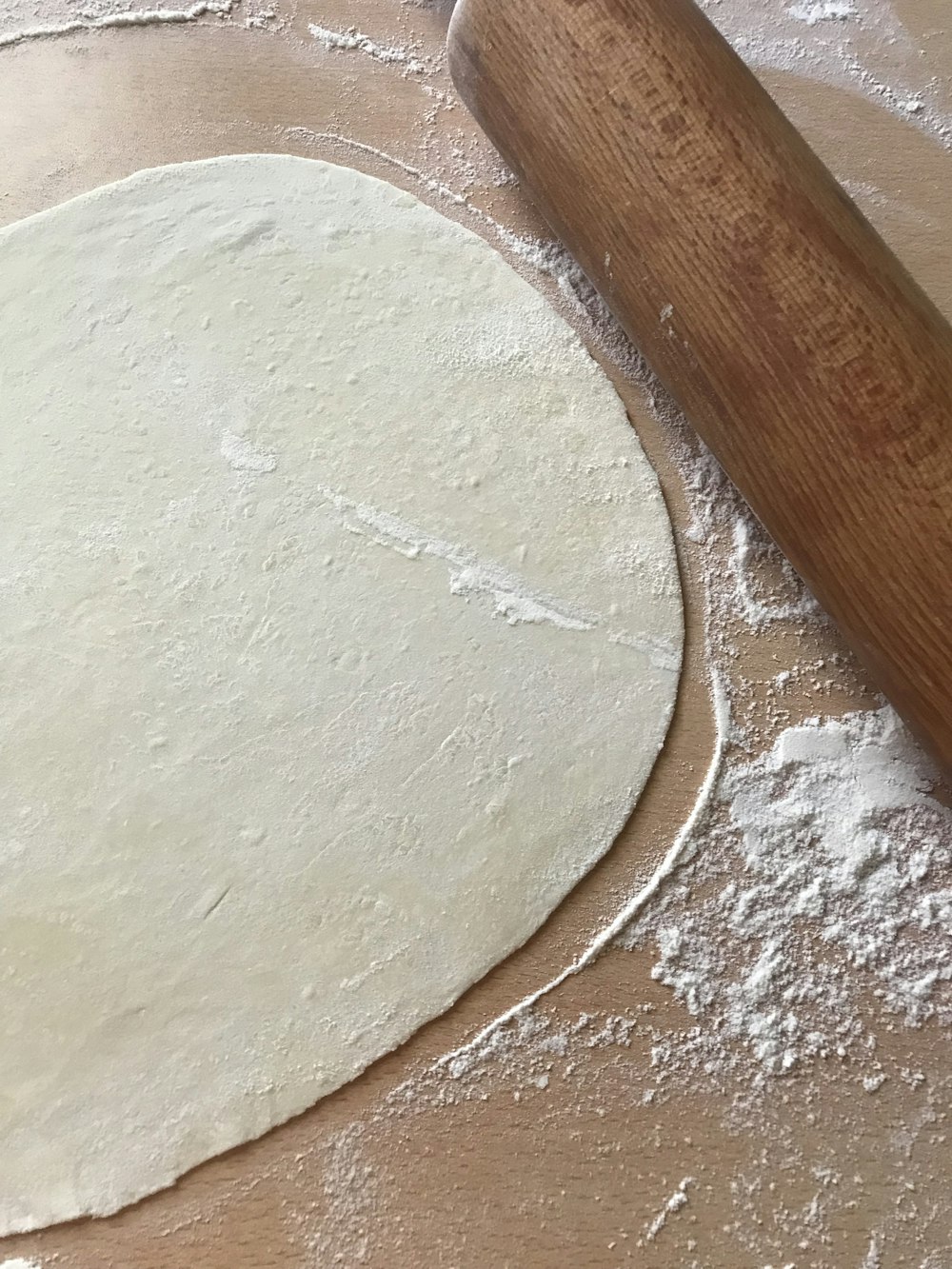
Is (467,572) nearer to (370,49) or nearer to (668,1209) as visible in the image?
(668,1209)

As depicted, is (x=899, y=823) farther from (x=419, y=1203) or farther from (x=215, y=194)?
(x=215, y=194)

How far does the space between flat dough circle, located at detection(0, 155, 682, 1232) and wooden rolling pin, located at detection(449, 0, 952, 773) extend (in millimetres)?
149

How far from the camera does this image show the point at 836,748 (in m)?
1.02

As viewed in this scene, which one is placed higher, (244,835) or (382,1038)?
(244,835)

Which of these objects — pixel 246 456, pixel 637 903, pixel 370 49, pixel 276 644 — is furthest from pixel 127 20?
pixel 637 903

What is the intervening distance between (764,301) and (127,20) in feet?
3.39

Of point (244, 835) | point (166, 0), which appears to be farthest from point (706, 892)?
point (166, 0)

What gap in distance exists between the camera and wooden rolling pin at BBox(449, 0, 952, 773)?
86 cm

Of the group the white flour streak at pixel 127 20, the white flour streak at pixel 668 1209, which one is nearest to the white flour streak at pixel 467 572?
the white flour streak at pixel 668 1209

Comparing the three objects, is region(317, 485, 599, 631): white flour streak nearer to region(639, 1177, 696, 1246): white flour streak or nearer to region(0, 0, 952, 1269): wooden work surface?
region(0, 0, 952, 1269): wooden work surface

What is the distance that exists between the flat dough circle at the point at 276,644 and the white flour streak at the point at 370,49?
267 millimetres

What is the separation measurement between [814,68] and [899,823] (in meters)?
1.07

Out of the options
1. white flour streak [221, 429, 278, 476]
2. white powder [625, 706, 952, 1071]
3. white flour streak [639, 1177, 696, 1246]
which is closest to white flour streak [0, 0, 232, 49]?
white flour streak [221, 429, 278, 476]

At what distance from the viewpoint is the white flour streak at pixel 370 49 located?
1247 millimetres
